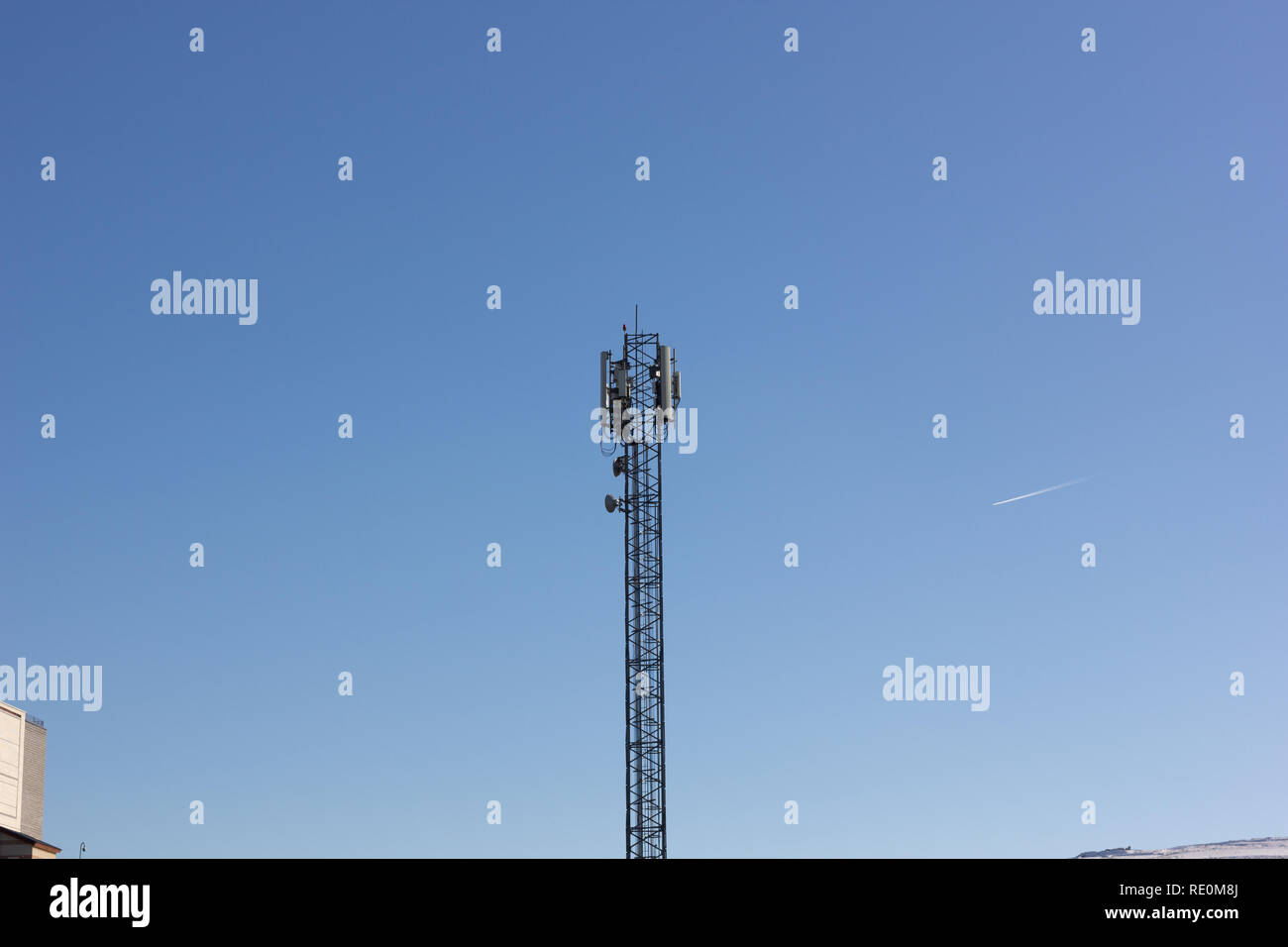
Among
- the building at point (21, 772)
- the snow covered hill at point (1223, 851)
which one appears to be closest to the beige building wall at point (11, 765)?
the building at point (21, 772)

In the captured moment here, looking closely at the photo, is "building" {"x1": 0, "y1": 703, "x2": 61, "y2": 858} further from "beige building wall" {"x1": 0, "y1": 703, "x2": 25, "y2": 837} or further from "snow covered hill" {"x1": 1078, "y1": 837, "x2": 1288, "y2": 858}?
"snow covered hill" {"x1": 1078, "y1": 837, "x2": 1288, "y2": 858}

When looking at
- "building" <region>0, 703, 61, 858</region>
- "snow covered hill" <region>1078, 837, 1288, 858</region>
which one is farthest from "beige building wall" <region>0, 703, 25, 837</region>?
"snow covered hill" <region>1078, 837, 1288, 858</region>

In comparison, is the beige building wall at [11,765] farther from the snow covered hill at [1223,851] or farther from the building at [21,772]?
the snow covered hill at [1223,851]

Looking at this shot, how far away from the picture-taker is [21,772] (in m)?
125

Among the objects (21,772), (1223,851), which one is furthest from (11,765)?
(1223,851)

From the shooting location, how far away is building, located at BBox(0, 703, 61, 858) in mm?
121812

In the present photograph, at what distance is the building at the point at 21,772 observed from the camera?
122 m

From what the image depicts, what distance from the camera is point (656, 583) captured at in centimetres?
7919

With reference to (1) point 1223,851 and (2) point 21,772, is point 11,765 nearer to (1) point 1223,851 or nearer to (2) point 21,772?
(2) point 21,772
